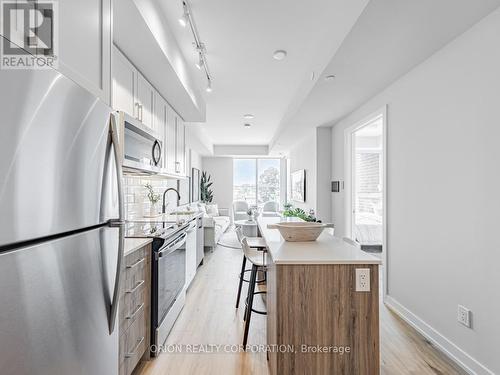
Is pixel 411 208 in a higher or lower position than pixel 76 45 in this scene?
lower

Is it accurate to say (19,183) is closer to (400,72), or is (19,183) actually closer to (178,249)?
(178,249)

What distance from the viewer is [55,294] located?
81 cm

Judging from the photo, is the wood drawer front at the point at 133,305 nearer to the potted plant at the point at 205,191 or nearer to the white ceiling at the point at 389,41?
the white ceiling at the point at 389,41

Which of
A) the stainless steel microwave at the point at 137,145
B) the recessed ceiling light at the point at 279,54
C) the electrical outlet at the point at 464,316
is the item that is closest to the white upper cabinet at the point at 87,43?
the stainless steel microwave at the point at 137,145

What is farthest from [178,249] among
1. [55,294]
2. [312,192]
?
[312,192]

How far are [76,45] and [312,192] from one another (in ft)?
16.2

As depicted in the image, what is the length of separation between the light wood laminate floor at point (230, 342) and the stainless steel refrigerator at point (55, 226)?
36.6 inches

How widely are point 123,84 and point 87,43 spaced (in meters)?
1.16

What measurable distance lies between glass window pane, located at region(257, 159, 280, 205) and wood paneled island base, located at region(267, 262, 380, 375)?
834 centimetres

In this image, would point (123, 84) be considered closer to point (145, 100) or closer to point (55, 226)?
point (145, 100)

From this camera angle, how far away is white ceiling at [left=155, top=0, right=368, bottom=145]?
2107 millimetres

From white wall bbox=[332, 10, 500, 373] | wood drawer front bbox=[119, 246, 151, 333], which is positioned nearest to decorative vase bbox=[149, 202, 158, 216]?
wood drawer front bbox=[119, 246, 151, 333]

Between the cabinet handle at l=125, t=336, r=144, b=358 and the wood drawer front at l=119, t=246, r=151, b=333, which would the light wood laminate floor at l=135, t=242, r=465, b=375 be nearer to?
the cabinet handle at l=125, t=336, r=144, b=358

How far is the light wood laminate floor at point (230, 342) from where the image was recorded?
6.13 feet
